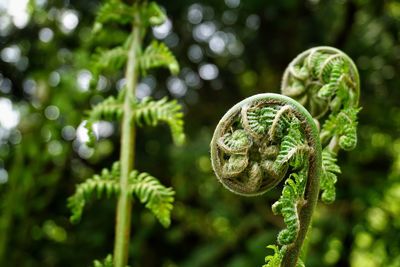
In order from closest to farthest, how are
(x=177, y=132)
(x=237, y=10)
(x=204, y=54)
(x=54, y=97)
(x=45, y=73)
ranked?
(x=177, y=132), (x=54, y=97), (x=45, y=73), (x=237, y=10), (x=204, y=54)

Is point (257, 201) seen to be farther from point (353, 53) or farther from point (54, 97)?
point (54, 97)

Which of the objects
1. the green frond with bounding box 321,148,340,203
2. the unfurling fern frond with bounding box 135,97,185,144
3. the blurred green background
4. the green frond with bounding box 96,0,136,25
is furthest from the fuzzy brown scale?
the blurred green background

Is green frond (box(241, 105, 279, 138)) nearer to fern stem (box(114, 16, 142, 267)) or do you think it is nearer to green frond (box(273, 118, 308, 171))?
green frond (box(273, 118, 308, 171))

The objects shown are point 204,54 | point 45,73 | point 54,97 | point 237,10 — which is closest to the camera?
point 54,97

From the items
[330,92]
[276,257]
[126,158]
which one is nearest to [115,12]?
[126,158]

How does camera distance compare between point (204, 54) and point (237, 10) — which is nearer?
point (237, 10)

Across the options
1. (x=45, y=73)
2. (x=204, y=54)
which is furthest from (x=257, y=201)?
(x=45, y=73)

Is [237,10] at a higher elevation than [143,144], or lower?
higher
